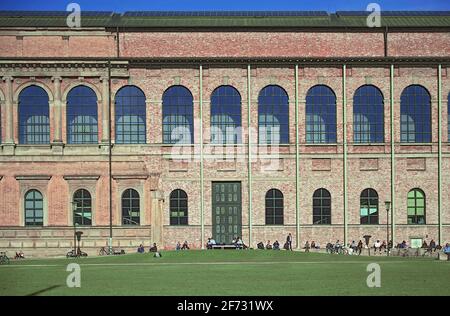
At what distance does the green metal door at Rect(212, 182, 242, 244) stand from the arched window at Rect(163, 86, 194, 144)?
4.32 metres

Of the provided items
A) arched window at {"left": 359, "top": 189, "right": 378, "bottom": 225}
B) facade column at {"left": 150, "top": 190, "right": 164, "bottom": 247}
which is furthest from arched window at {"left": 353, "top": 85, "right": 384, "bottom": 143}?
facade column at {"left": 150, "top": 190, "right": 164, "bottom": 247}

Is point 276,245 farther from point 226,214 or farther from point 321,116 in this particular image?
point 321,116

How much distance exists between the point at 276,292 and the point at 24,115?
41360 millimetres

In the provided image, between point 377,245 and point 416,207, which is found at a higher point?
point 416,207

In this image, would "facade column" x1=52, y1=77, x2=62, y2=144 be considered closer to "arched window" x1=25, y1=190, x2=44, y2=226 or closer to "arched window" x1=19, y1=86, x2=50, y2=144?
"arched window" x1=19, y1=86, x2=50, y2=144

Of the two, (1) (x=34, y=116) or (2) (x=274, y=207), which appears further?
(2) (x=274, y=207)

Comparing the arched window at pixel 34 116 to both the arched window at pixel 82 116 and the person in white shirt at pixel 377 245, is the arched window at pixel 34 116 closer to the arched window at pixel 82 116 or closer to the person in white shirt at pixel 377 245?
the arched window at pixel 82 116

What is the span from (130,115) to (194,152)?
16.8 feet

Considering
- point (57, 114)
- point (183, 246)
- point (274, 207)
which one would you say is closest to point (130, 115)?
point (57, 114)

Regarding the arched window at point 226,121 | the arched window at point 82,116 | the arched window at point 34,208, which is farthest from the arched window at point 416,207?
the arched window at point 34,208

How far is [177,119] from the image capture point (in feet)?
213

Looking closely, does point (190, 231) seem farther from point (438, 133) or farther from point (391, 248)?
point (438, 133)

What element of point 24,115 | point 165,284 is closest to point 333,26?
point 24,115

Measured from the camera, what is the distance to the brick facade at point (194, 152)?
2530 inches
